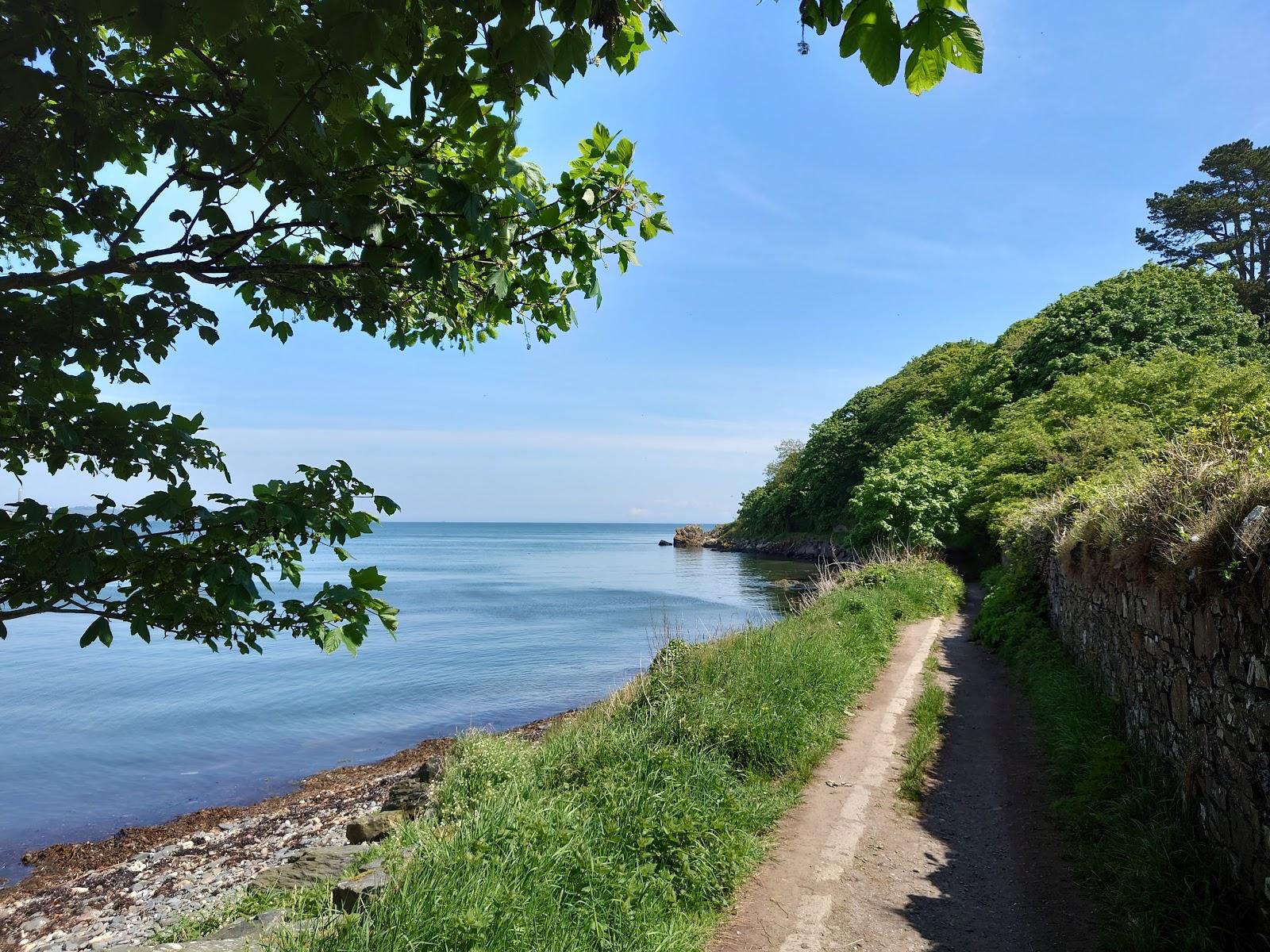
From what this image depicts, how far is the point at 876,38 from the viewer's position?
1983 millimetres

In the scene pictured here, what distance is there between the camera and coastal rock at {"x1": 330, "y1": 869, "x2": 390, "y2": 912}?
4355 millimetres

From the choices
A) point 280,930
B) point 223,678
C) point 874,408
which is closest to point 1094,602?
point 280,930

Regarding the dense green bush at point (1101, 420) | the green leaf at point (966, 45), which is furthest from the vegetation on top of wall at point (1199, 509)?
the dense green bush at point (1101, 420)

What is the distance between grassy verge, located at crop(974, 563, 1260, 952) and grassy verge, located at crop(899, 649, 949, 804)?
4.06 ft

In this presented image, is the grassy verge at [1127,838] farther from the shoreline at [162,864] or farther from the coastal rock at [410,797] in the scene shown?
the shoreline at [162,864]

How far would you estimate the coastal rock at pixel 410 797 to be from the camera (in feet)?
27.7

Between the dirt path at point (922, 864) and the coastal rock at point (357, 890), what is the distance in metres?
2.28

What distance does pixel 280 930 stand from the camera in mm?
4062

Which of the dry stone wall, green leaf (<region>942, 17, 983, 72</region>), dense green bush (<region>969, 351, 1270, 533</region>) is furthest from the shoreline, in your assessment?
dense green bush (<region>969, 351, 1270, 533</region>)

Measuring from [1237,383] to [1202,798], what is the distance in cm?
1901

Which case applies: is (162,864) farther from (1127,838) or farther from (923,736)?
(1127,838)

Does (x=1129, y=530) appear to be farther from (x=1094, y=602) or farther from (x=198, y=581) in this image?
(x=198, y=581)

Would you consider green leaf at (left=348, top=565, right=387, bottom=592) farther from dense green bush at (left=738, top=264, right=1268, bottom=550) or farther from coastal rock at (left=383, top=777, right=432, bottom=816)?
dense green bush at (left=738, top=264, right=1268, bottom=550)

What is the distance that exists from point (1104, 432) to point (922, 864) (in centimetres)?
1754
